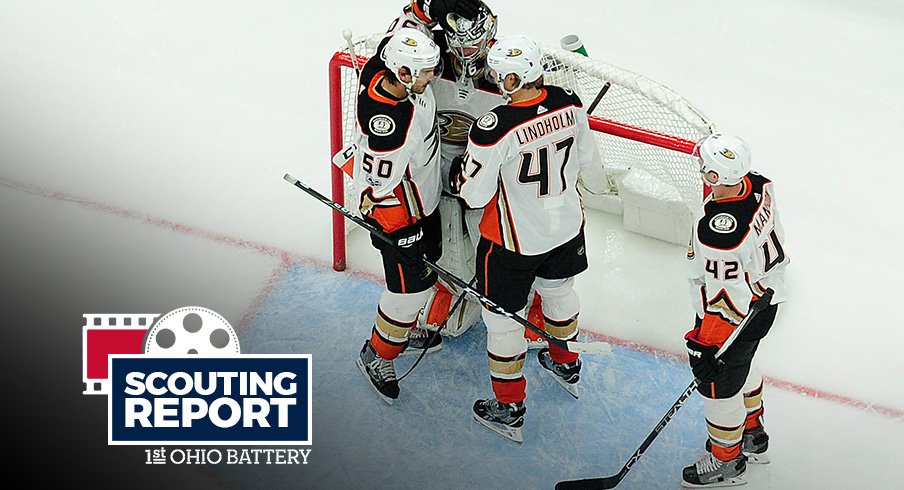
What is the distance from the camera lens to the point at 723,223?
9.37 ft

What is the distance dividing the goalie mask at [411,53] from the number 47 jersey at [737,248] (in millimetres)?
829

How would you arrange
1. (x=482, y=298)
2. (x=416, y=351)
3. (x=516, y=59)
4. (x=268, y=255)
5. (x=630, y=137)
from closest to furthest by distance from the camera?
1. (x=516, y=59)
2. (x=630, y=137)
3. (x=482, y=298)
4. (x=416, y=351)
5. (x=268, y=255)

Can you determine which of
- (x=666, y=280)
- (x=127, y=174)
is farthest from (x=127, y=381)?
(x=666, y=280)

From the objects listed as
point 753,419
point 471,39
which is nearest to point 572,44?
point 471,39

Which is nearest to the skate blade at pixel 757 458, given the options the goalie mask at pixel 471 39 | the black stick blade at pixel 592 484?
the black stick blade at pixel 592 484

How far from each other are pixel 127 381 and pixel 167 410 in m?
0.17

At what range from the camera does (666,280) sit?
4.08 m

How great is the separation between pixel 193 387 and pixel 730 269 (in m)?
1.79

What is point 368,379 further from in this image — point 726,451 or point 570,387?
point 726,451

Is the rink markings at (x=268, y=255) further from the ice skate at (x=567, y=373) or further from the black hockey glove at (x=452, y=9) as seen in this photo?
the black hockey glove at (x=452, y=9)

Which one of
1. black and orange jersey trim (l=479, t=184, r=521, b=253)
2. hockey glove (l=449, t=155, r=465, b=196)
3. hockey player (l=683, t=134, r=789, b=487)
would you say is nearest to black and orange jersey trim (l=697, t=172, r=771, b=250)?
hockey player (l=683, t=134, r=789, b=487)

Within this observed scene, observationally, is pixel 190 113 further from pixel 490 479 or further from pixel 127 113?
pixel 490 479

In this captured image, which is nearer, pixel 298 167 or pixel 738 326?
pixel 738 326

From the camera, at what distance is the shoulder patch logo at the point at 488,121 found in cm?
300
